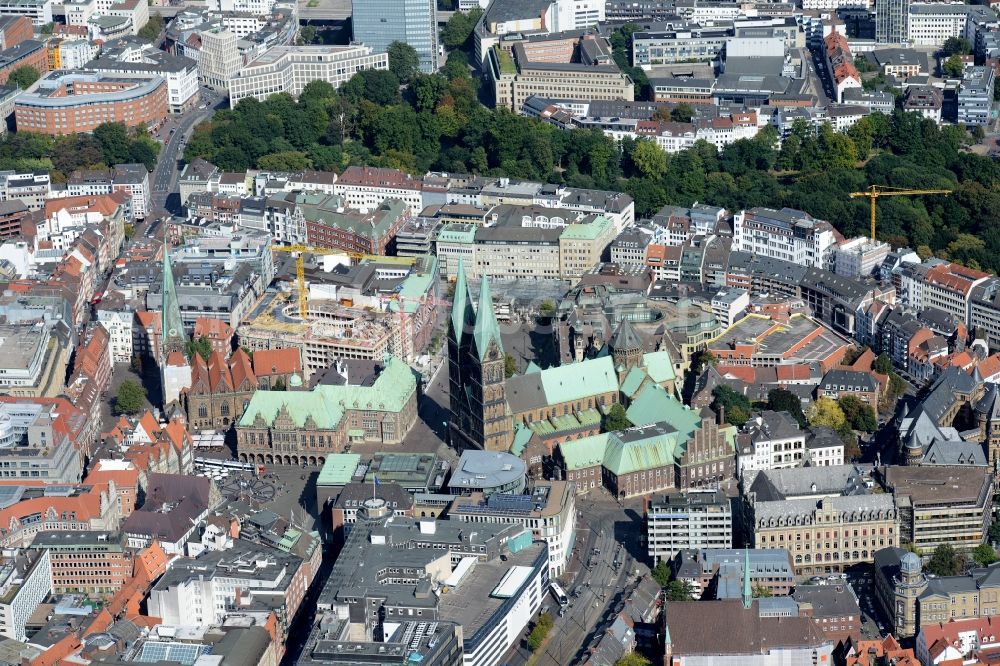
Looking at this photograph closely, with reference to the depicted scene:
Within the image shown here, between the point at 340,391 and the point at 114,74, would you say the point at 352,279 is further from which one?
the point at 114,74

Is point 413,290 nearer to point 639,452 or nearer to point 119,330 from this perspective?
point 119,330

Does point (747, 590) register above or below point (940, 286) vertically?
below

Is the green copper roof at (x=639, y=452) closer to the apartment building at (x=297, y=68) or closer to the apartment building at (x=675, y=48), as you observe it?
the apartment building at (x=675, y=48)

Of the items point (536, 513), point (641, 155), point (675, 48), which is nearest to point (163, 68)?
point (675, 48)

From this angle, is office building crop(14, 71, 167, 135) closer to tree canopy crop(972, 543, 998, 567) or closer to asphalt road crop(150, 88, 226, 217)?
asphalt road crop(150, 88, 226, 217)

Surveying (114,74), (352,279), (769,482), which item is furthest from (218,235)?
(769,482)

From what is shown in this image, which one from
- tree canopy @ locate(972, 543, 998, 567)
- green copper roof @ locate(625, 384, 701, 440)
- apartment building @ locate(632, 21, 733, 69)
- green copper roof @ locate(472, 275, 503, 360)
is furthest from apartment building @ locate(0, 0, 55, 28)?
tree canopy @ locate(972, 543, 998, 567)
